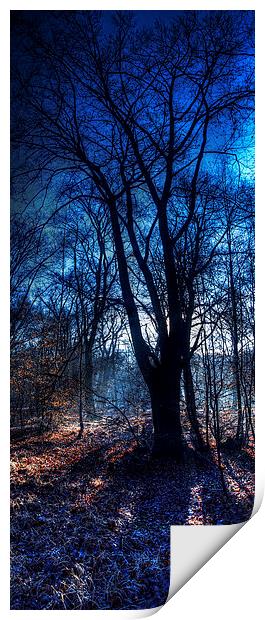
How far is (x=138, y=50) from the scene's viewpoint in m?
2.77

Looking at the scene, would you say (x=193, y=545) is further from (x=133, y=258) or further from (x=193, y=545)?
(x=133, y=258)

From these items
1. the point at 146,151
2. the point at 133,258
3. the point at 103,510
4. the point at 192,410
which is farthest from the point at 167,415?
the point at 146,151

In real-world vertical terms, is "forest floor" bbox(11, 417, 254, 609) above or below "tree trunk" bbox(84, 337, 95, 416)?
below

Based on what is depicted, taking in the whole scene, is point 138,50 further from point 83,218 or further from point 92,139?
point 83,218

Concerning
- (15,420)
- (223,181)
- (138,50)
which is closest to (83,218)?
(223,181)

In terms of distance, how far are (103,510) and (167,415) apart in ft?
2.03

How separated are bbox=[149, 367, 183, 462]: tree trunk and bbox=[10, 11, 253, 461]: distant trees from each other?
6.0 inches

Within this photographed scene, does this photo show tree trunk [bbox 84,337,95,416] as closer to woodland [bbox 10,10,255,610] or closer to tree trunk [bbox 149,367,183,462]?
woodland [bbox 10,10,255,610]

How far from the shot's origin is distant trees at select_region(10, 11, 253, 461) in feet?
9.00

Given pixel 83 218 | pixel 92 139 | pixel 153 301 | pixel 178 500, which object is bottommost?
pixel 178 500

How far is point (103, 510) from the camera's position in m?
2.60

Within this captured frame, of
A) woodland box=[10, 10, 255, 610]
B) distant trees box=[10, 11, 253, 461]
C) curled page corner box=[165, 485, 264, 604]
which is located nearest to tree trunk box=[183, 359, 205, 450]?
woodland box=[10, 10, 255, 610]

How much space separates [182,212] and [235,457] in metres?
1.43
